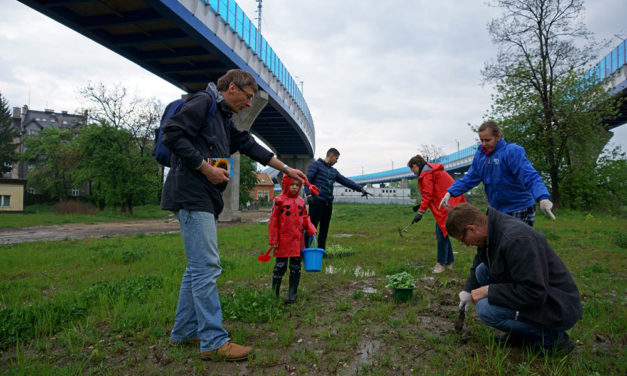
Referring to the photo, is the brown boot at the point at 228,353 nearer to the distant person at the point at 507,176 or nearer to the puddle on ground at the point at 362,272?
the distant person at the point at 507,176

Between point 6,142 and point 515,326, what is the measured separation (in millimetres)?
67819

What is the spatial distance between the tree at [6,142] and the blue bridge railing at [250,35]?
4375 cm

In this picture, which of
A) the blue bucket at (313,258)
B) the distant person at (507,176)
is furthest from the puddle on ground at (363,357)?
the distant person at (507,176)

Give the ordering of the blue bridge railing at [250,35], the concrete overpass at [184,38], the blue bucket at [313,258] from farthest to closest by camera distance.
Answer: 1. the blue bridge railing at [250,35]
2. the concrete overpass at [184,38]
3. the blue bucket at [313,258]

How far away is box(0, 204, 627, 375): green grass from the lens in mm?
2742

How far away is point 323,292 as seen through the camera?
4922 millimetres

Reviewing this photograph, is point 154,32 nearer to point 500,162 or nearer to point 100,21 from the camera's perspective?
point 100,21

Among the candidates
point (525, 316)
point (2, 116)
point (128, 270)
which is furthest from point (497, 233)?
point (2, 116)

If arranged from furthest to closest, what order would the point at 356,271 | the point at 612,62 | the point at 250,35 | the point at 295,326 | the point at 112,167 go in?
1. the point at 112,167
2. the point at 612,62
3. the point at 250,35
4. the point at 356,271
5. the point at 295,326

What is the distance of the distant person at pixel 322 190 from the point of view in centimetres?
707

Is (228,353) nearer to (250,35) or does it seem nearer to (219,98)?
(219,98)

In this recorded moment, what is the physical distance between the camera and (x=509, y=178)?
4035 millimetres

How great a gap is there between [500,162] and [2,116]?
70.2 metres

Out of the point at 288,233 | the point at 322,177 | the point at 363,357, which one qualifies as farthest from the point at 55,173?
the point at 363,357
